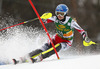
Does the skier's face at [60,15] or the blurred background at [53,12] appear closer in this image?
the skier's face at [60,15]

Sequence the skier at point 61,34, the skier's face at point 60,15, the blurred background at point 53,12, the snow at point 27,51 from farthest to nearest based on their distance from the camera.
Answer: the blurred background at point 53,12
the skier's face at point 60,15
the skier at point 61,34
the snow at point 27,51

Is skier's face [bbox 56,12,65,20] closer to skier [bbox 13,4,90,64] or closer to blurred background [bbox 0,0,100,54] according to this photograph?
skier [bbox 13,4,90,64]

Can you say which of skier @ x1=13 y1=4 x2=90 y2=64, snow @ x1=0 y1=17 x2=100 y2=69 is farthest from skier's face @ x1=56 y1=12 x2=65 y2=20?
snow @ x1=0 y1=17 x2=100 y2=69

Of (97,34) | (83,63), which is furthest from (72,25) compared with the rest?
(97,34)

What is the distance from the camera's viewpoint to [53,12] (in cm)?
1014

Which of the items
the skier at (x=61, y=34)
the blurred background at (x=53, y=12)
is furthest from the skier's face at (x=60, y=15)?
the blurred background at (x=53, y=12)

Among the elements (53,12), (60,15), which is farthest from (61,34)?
(53,12)

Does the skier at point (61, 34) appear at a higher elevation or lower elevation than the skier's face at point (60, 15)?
lower

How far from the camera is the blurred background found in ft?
Answer: 23.3

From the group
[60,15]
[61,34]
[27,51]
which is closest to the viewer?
[60,15]

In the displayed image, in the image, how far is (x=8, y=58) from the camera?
11.9 feet

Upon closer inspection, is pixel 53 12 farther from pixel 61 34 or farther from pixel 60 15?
pixel 60 15

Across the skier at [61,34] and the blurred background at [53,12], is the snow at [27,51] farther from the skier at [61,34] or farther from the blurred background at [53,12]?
the blurred background at [53,12]

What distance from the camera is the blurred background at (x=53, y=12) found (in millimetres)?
7116
